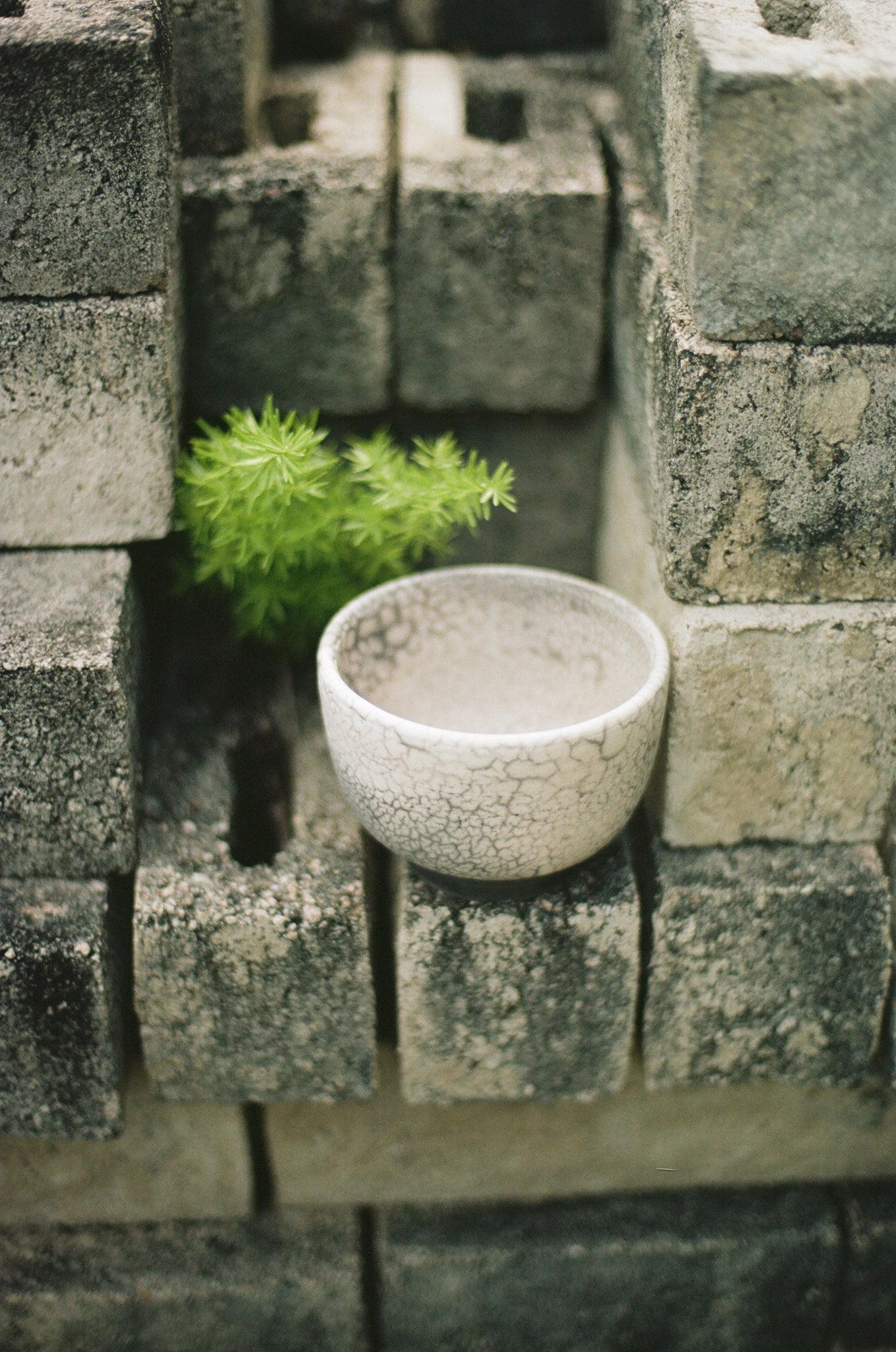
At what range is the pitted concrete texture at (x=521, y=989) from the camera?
4.32 ft

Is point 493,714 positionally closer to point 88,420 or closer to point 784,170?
point 88,420

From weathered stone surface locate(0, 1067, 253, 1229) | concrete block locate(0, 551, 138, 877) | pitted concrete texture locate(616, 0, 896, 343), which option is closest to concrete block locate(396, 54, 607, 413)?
pitted concrete texture locate(616, 0, 896, 343)

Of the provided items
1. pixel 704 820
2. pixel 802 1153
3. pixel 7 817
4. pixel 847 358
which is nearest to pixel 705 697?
pixel 704 820

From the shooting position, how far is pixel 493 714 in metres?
1.59

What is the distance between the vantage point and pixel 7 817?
1323 mm

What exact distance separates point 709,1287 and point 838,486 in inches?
46.8

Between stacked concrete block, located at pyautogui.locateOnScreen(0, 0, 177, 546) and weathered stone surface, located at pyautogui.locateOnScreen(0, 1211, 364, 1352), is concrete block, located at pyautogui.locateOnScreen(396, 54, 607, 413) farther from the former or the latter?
weathered stone surface, located at pyautogui.locateOnScreen(0, 1211, 364, 1352)

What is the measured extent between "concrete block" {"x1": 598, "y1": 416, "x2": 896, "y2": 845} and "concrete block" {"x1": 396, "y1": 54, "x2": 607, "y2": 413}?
→ 0.36 metres

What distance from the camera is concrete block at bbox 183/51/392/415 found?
4.89 ft

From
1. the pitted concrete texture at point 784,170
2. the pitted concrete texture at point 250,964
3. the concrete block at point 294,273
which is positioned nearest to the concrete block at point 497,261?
the concrete block at point 294,273

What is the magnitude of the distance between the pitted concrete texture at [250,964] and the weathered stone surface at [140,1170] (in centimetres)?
13

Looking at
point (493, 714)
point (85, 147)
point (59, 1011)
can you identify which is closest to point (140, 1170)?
point (59, 1011)

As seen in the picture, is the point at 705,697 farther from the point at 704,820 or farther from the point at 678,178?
the point at 678,178

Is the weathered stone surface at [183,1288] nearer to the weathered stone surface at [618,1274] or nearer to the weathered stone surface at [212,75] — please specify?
the weathered stone surface at [618,1274]
